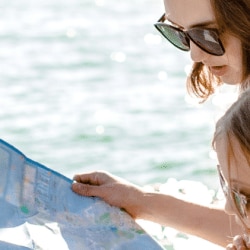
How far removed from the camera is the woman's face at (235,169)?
1.73m

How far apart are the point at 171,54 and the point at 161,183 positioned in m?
1.93

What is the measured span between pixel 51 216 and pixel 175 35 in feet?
1.64

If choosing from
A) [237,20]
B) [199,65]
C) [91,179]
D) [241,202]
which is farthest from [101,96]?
[241,202]

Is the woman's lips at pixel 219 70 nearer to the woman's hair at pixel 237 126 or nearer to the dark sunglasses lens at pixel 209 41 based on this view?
the dark sunglasses lens at pixel 209 41

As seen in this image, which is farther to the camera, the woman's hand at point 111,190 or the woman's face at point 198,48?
the woman's hand at point 111,190

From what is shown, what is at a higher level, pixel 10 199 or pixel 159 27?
pixel 159 27

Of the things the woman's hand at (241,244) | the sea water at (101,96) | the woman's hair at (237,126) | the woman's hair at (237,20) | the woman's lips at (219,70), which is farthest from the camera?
the sea water at (101,96)

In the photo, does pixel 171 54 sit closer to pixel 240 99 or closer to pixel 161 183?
pixel 161 183

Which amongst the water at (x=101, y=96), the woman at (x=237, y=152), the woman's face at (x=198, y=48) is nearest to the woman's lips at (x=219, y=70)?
the woman's face at (x=198, y=48)

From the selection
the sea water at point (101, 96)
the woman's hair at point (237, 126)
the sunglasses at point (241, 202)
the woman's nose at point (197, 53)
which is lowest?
the sea water at point (101, 96)

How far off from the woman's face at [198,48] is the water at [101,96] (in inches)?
47.7

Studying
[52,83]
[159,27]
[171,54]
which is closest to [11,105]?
[52,83]

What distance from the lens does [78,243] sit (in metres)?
2.18

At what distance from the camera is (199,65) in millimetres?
2471
